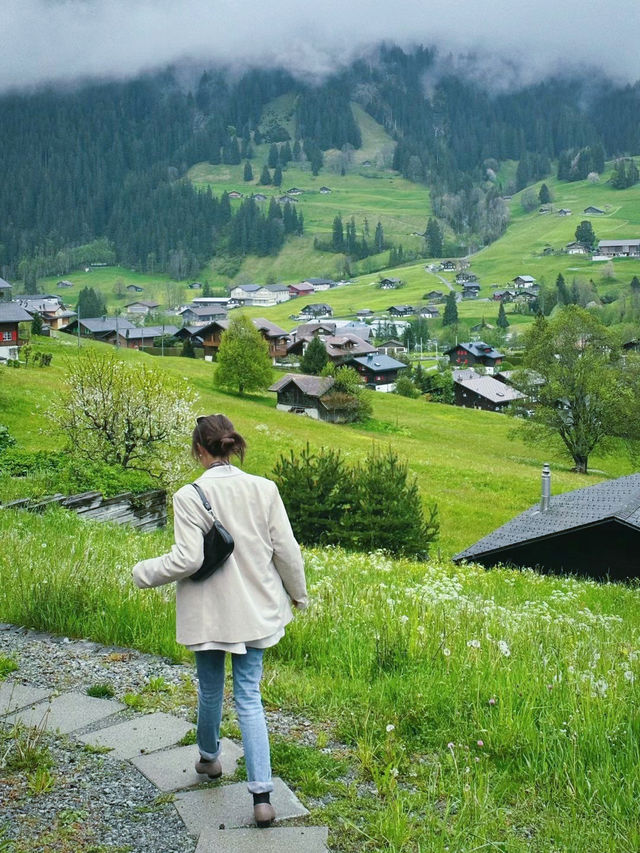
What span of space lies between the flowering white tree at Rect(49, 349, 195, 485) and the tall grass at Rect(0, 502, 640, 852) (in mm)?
20136

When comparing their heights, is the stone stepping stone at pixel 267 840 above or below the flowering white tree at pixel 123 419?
above

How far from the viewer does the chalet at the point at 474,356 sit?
533ft

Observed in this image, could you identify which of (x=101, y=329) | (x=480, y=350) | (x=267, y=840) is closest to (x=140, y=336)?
(x=101, y=329)

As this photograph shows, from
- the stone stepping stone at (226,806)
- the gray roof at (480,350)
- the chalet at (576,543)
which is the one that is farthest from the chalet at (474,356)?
the stone stepping stone at (226,806)

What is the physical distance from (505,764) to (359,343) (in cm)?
15140

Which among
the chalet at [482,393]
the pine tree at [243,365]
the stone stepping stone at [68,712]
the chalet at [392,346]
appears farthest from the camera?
the chalet at [392,346]

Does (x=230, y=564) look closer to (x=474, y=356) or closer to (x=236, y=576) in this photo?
(x=236, y=576)

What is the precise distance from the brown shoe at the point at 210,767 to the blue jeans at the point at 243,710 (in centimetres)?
4

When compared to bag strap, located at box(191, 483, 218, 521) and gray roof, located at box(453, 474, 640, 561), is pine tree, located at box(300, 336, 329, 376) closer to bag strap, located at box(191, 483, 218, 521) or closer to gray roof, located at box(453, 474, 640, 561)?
gray roof, located at box(453, 474, 640, 561)

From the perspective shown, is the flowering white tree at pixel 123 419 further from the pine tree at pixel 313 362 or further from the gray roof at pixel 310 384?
the pine tree at pixel 313 362

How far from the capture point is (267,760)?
17.6 ft

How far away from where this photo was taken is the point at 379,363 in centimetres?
13900

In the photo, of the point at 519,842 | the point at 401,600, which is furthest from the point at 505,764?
the point at 401,600

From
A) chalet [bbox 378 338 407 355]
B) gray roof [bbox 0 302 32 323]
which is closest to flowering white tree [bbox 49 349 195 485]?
gray roof [bbox 0 302 32 323]
